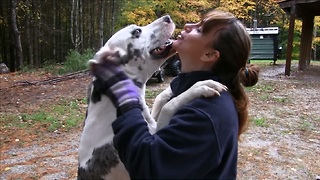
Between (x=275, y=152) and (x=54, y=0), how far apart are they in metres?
17.4

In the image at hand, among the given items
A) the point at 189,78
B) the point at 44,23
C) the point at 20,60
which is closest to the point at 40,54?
the point at 44,23

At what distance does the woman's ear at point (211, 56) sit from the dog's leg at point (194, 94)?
0.09 m

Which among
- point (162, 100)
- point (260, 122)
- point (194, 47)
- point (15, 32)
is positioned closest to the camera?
point (194, 47)

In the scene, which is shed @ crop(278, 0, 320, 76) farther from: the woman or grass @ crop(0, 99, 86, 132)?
the woman

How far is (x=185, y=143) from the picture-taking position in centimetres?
116

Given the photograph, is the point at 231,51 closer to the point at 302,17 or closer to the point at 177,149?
the point at 177,149

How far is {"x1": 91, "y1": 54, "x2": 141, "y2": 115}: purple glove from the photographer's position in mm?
1321

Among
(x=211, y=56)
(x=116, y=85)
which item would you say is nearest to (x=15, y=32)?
(x=116, y=85)

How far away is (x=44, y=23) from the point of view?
1883 centimetres

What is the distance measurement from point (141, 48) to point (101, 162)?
657 mm

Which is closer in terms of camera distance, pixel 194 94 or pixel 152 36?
pixel 194 94

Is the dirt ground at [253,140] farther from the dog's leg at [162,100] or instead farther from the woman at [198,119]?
the woman at [198,119]

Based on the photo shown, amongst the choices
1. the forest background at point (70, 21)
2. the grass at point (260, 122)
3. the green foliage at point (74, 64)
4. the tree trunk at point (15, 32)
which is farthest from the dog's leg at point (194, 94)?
the tree trunk at point (15, 32)

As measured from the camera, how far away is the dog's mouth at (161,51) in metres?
1.96
